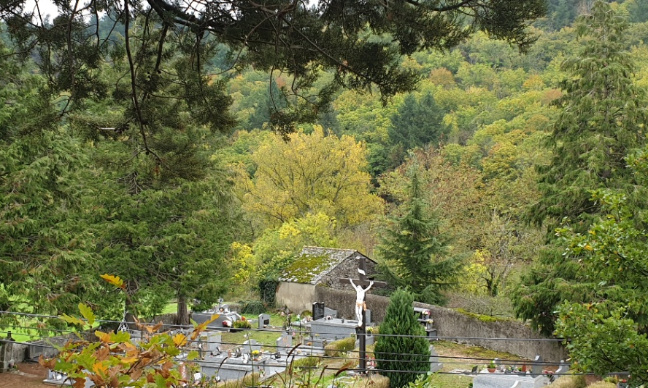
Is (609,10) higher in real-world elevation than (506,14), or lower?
higher

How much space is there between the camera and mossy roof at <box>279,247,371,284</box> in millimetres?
28984

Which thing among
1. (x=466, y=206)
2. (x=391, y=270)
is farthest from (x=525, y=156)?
(x=391, y=270)

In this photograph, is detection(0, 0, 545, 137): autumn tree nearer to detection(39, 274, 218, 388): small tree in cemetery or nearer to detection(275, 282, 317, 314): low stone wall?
detection(39, 274, 218, 388): small tree in cemetery

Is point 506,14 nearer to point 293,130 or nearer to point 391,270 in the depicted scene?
point 293,130

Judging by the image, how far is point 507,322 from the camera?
21.3 m

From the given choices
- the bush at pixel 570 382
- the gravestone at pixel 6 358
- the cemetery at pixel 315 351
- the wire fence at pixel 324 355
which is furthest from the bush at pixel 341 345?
the gravestone at pixel 6 358

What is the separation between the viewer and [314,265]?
30016 mm

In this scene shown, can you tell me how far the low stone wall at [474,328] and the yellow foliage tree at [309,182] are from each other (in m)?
12.1

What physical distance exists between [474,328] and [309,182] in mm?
19404

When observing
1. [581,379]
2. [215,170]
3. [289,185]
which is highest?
[289,185]

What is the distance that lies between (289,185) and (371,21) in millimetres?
32983

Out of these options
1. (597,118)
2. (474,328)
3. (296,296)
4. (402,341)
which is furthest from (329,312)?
(597,118)

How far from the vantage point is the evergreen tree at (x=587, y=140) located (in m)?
16.8

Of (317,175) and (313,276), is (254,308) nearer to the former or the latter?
(313,276)
